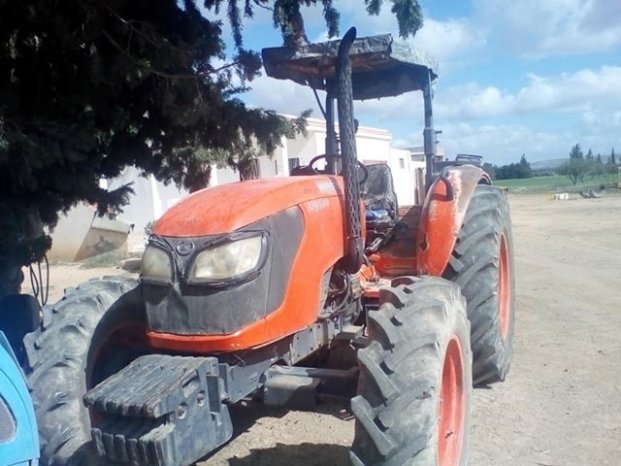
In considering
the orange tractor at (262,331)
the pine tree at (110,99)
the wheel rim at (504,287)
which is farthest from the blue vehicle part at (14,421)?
the wheel rim at (504,287)

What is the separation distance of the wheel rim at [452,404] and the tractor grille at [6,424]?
2.13 meters

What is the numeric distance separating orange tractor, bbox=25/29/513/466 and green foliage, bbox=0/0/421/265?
3.89 ft

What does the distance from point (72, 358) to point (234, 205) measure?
1.17 metres

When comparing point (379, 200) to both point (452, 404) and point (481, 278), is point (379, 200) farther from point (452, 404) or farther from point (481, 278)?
point (452, 404)

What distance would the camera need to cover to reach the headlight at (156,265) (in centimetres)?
341

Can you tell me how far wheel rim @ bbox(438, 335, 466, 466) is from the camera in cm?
391

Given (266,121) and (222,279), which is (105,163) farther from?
(222,279)

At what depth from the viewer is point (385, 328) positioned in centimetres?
350

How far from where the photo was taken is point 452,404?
4020 mm

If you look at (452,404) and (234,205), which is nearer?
(234,205)

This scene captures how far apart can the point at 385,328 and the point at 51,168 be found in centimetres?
298

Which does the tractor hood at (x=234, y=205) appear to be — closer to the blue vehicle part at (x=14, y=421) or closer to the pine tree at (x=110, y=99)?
the blue vehicle part at (x=14, y=421)

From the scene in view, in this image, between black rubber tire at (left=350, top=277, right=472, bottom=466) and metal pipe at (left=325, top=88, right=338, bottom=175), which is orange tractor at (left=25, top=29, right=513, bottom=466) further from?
metal pipe at (left=325, top=88, right=338, bottom=175)

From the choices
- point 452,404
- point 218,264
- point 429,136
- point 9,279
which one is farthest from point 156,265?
point 429,136
